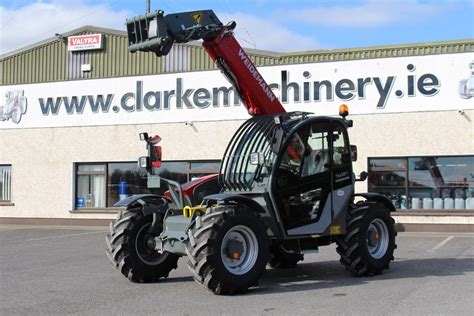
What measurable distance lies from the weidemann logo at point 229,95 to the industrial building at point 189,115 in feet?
0.11

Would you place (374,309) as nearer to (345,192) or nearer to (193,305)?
(193,305)

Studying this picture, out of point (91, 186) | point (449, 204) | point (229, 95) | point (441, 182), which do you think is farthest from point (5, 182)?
point (449, 204)

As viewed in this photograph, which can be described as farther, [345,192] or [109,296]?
[345,192]

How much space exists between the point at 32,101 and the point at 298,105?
10.3 metres

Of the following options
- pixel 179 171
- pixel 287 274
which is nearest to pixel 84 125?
pixel 179 171

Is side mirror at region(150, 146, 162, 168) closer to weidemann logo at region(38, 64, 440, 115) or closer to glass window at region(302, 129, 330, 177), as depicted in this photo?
glass window at region(302, 129, 330, 177)

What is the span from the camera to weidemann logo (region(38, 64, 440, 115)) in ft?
59.2

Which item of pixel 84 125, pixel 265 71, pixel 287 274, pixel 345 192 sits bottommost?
pixel 287 274

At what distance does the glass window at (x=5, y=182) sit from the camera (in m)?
22.8

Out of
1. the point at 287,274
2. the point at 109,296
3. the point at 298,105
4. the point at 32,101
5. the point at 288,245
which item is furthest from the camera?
the point at 32,101

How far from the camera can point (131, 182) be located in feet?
70.2

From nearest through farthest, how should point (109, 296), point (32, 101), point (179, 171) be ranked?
point (109, 296) → point (179, 171) → point (32, 101)

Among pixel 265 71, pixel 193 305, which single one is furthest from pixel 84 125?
pixel 193 305

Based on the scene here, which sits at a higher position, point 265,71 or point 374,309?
point 265,71
